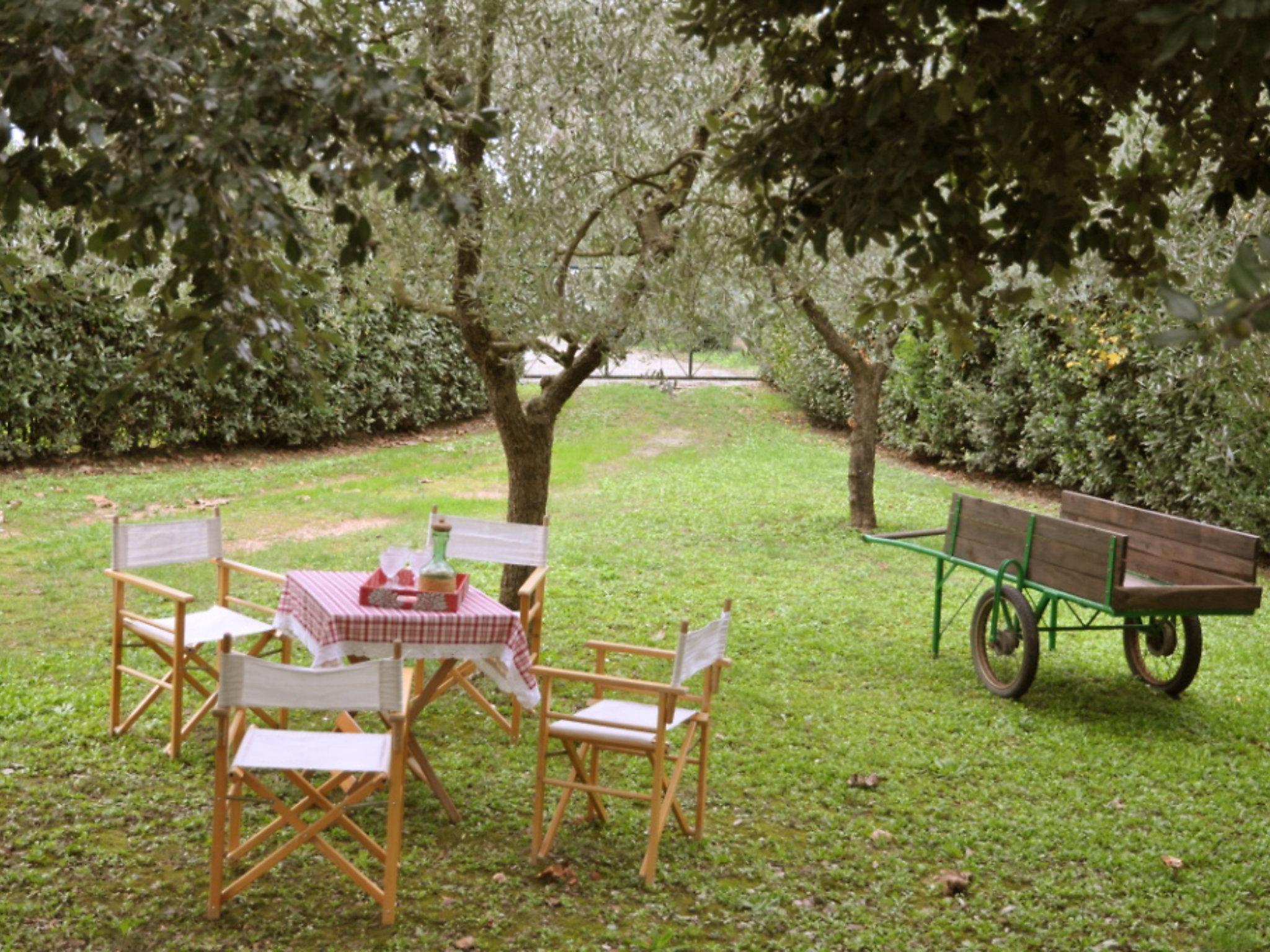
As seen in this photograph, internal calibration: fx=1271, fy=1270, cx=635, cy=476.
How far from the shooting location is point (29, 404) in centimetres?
1281

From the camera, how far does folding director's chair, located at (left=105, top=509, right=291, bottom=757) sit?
18.3 ft

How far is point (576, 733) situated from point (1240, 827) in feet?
10.1

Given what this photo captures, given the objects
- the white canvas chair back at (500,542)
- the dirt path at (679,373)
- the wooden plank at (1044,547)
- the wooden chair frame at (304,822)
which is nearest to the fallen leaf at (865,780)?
the wooden plank at (1044,547)

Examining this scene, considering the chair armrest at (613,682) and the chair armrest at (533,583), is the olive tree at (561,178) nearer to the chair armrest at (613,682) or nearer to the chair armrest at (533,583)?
the chair armrest at (533,583)

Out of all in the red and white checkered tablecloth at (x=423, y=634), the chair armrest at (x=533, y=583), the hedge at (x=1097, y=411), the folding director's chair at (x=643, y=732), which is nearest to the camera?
the folding director's chair at (x=643, y=732)

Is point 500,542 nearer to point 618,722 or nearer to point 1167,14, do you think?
point 618,722

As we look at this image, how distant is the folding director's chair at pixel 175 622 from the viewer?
5586mm

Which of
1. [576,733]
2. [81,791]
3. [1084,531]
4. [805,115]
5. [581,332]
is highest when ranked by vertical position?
[805,115]

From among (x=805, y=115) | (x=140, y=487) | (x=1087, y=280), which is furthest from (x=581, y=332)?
(x=140, y=487)

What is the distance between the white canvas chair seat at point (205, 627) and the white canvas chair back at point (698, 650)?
83.7 inches

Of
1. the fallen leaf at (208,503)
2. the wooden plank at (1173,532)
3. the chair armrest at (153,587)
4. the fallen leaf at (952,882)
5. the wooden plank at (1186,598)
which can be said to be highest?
the wooden plank at (1173,532)

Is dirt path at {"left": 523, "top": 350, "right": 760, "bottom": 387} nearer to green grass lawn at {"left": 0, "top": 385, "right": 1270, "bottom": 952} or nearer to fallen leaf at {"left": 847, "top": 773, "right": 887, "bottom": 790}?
green grass lawn at {"left": 0, "top": 385, "right": 1270, "bottom": 952}

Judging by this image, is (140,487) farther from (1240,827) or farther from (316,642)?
(1240,827)

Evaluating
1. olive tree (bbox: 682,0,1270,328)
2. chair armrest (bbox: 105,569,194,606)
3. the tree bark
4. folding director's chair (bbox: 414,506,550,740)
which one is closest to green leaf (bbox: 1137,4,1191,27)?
olive tree (bbox: 682,0,1270,328)
